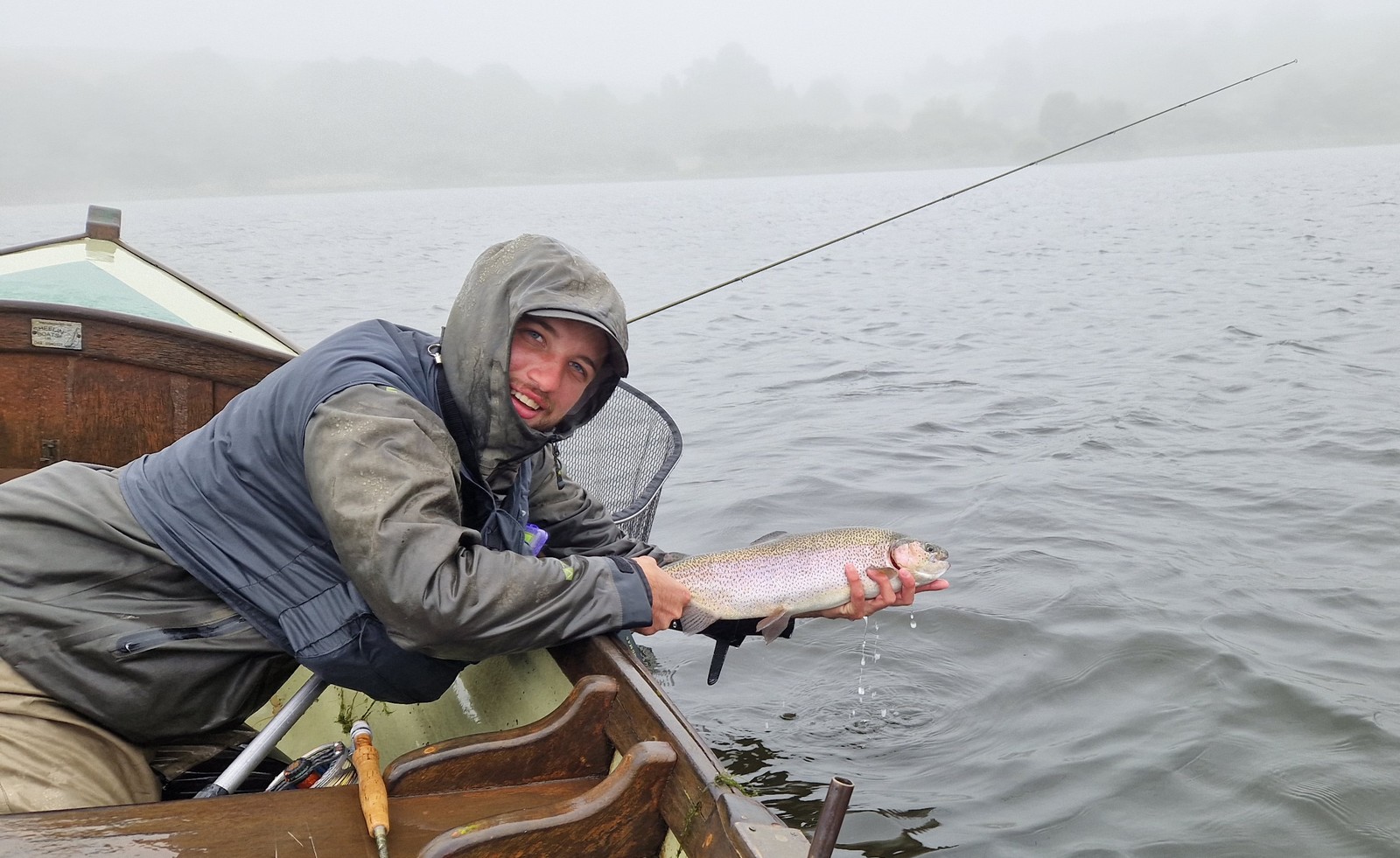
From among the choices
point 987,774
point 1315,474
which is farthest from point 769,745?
point 1315,474

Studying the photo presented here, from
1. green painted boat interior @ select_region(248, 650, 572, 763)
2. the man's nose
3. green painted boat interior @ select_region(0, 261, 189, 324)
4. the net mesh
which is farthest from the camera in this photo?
green painted boat interior @ select_region(0, 261, 189, 324)

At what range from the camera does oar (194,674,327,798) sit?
321cm

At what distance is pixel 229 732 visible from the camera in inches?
147

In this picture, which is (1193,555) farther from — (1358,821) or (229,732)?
(229,732)

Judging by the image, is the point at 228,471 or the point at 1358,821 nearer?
the point at 228,471

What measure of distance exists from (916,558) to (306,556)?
7.98ft

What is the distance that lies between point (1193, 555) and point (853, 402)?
269 inches

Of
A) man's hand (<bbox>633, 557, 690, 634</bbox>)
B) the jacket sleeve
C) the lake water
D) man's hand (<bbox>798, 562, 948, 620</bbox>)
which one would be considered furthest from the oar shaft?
the lake water

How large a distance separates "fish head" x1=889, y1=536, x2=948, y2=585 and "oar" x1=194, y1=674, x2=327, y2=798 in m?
2.27

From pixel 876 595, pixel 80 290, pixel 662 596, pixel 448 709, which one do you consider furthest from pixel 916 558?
pixel 80 290

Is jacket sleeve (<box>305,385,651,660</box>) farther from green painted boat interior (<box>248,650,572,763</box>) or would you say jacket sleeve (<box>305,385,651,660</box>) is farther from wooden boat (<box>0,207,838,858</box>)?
green painted boat interior (<box>248,650,572,763</box>)

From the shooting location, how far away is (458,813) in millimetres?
3018

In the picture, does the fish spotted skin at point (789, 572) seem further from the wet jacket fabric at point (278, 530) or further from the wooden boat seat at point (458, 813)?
the wet jacket fabric at point (278, 530)

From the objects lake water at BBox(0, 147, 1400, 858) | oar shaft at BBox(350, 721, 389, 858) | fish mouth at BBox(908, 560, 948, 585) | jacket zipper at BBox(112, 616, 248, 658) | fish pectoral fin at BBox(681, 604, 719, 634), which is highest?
jacket zipper at BBox(112, 616, 248, 658)
